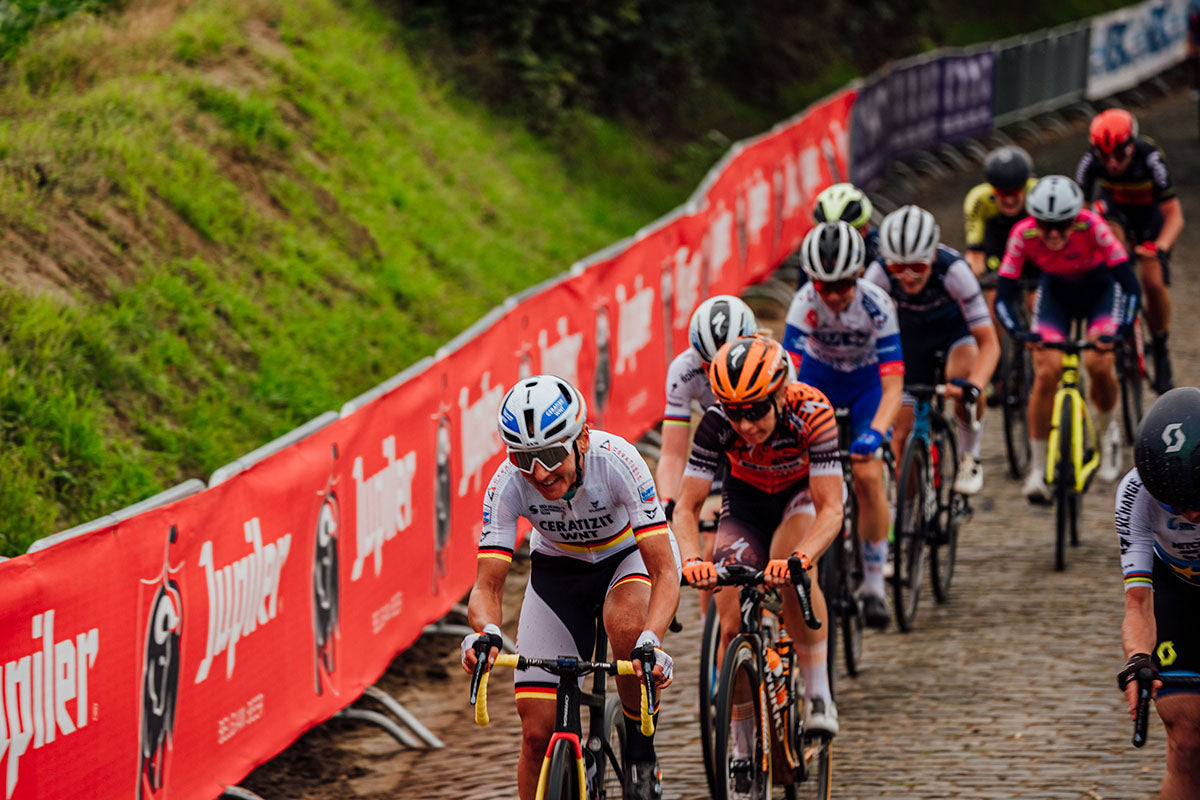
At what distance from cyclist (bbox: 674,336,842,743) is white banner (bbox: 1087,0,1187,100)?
2534 centimetres

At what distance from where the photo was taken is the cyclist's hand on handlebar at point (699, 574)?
5949 mm

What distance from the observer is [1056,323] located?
10.4 meters

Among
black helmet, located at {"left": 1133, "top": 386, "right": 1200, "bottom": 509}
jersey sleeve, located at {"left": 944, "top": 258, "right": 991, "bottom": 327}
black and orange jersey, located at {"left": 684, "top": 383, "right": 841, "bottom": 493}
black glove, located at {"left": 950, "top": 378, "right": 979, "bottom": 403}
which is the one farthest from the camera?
jersey sleeve, located at {"left": 944, "top": 258, "right": 991, "bottom": 327}

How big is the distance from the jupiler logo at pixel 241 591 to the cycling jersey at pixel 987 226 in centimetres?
717

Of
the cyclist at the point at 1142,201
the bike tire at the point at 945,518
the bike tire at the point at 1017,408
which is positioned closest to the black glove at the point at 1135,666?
the bike tire at the point at 945,518

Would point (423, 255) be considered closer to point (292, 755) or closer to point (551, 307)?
point (551, 307)

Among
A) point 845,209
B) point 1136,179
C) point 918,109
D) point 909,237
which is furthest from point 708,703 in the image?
point 918,109

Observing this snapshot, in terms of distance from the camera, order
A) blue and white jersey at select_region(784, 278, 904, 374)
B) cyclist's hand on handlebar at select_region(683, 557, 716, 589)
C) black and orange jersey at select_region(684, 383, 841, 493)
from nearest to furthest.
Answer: cyclist's hand on handlebar at select_region(683, 557, 716, 589) < black and orange jersey at select_region(684, 383, 841, 493) < blue and white jersey at select_region(784, 278, 904, 374)

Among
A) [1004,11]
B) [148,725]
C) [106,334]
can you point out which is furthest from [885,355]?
[1004,11]

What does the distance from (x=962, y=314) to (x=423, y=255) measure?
6.70 meters

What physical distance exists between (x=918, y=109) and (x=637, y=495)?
2035cm

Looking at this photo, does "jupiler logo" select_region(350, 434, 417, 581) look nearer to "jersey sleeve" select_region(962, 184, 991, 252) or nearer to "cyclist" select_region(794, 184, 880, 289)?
"cyclist" select_region(794, 184, 880, 289)

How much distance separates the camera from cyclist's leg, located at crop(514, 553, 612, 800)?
215 inches

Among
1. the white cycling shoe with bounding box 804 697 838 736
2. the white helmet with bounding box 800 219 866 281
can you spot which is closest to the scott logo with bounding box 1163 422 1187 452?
the white cycling shoe with bounding box 804 697 838 736
